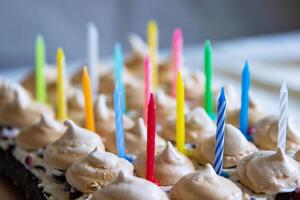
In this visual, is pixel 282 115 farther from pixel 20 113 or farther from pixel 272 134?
pixel 20 113

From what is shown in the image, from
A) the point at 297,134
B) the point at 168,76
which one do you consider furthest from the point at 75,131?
the point at 168,76

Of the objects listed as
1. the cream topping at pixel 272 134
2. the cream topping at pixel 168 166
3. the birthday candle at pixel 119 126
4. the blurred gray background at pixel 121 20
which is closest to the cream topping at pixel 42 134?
the birthday candle at pixel 119 126

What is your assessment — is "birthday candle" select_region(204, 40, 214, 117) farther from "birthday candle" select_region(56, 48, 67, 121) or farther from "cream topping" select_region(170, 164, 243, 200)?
"cream topping" select_region(170, 164, 243, 200)

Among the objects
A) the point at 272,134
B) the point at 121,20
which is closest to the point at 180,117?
the point at 272,134

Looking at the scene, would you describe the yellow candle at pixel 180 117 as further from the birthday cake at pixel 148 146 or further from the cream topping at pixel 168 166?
the cream topping at pixel 168 166

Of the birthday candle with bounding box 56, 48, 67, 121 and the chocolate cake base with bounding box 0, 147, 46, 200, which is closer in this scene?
the chocolate cake base with bounding box 0, 147, 46, 200

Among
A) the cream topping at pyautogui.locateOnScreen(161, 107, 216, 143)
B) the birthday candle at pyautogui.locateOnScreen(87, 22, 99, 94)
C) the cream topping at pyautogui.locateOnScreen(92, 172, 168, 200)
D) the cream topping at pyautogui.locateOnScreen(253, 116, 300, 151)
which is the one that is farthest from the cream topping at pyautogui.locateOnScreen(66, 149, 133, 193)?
the birthday candle at pyautogui.locateOnScreen(87, 22, 99, 94)

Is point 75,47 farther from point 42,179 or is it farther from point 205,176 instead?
point 205,176
